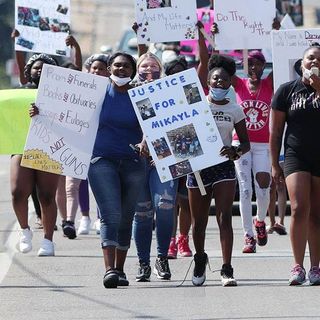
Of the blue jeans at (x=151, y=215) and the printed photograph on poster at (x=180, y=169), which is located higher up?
the printed photograph on poster at (x=180, y=169)

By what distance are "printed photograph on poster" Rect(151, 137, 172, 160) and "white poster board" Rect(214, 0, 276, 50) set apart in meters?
3.50

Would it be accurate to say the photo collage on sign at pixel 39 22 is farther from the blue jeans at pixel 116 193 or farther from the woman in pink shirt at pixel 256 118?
the blue jeans at pixel 116 193

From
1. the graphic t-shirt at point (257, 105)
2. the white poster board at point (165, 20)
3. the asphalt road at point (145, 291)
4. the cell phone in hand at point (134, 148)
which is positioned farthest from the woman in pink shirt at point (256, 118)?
the cell phone in hand at point (134, 148)

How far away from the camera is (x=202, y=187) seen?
40.9 feet

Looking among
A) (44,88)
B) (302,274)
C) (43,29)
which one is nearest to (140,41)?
(43,29)

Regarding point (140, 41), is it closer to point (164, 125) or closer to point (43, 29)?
point (43, 29)

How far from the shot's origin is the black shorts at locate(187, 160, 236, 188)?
12547 mm

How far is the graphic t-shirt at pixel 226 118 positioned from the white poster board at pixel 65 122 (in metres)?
0.91

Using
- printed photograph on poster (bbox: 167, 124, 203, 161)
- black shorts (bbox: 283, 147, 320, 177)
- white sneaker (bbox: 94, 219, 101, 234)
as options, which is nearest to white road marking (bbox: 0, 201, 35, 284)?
white sneaker (bbox: 94, 219, 101, 234)

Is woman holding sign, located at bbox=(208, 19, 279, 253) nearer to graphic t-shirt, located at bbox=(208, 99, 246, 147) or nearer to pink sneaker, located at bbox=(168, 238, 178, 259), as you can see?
pink sneaker, located at bbox=(168, 238, 178, 259)

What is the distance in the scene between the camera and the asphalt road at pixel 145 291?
10.9 meters

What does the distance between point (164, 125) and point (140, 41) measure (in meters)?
3.14

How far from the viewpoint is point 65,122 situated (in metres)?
13.0

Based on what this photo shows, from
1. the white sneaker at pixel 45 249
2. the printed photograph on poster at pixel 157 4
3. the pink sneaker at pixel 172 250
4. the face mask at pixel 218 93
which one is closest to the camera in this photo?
the face mask at pixel 218 93
